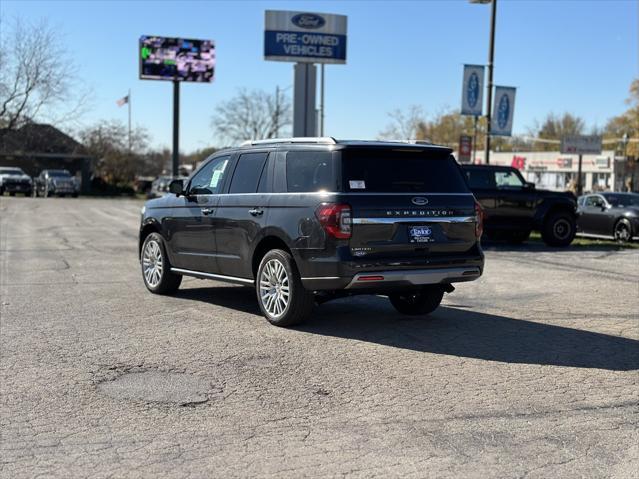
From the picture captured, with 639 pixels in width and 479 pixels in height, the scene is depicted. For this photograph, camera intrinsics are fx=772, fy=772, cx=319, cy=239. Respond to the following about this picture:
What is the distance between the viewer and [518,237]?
19094 millimetres

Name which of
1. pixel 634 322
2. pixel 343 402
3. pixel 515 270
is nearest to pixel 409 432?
pixel 343 402

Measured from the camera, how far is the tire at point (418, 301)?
28.0ft

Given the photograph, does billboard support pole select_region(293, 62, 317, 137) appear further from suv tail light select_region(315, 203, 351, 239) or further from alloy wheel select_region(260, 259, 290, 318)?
suv tail light select_region(315, 203, 351, 239)

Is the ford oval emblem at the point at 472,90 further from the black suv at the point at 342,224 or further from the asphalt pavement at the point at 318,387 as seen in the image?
the black suv at the point at 342,224

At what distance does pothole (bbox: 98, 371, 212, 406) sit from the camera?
5.48 meters

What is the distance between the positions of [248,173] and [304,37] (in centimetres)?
2579

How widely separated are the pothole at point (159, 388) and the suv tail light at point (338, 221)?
6.61ft

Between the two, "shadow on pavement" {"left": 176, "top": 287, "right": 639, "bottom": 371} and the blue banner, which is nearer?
"shadow on pavement" {"left": 176, "top": 287, "right": 639, "bottom": 371}

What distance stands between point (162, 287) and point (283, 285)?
283 cm

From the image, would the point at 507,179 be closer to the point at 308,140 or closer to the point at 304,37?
the point at 308,140

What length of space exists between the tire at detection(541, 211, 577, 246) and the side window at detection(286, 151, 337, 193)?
11512 millimetres

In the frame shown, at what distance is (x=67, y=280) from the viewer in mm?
11430

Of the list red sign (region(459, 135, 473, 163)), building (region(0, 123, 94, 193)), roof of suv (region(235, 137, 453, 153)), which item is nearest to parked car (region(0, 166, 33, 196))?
building (region(0, 123, 94, 193))

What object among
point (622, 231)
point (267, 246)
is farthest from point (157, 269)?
point (622, 231)
